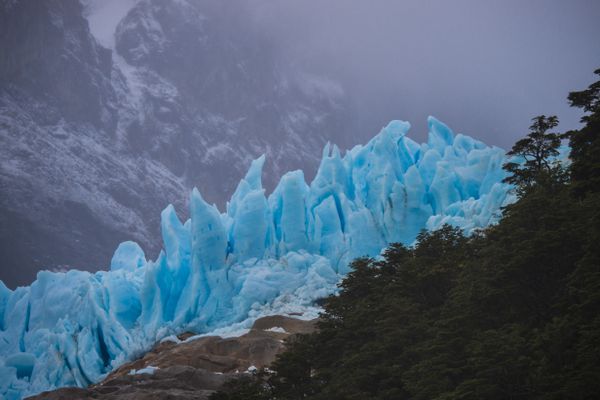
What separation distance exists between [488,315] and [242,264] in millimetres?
32770

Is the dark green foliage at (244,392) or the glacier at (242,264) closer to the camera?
the dark green foliage at (244,392)

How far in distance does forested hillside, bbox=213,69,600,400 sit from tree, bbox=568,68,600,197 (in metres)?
0.04

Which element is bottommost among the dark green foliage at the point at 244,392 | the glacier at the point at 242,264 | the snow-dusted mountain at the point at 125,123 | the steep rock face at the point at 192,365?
the dark green foliage at the point at 244,392

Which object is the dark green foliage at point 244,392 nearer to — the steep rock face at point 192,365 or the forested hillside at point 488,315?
the forested hillside at point 488,315

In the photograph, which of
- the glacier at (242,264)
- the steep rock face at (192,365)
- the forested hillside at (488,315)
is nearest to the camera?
the forested hillside at (488,315)

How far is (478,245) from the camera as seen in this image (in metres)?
26.9

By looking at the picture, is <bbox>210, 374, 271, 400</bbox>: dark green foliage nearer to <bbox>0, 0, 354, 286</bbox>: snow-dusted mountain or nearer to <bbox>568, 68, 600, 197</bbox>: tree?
<bbox>568, 68, 600, 197</bbox>: tree

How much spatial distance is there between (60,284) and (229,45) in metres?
139

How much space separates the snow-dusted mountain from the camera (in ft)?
344

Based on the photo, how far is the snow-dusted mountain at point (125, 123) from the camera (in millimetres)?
105000

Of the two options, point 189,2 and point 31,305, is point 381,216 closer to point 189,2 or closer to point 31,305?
point 31,305

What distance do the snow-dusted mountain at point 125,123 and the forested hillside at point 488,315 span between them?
247 ft

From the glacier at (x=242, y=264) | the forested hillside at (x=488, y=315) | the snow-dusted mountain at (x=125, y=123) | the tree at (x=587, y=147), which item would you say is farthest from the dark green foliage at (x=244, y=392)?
the snow-dusted mountain at (x=125, y=123)

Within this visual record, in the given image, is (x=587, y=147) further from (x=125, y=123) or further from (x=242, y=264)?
(x=125, y=123)
